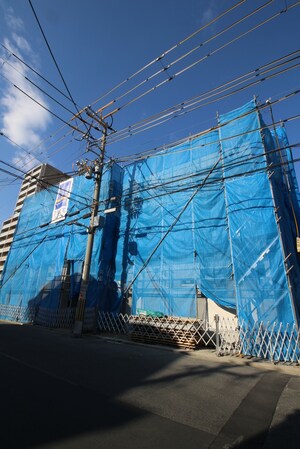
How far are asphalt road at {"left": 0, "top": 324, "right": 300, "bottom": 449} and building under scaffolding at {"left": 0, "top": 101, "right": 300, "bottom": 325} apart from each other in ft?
14.0

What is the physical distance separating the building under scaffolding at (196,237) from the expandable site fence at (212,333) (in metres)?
0.48

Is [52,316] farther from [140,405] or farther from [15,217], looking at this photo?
[15,217]

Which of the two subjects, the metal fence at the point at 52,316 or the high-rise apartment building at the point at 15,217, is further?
the high-rise apartment building at the point at 15,217

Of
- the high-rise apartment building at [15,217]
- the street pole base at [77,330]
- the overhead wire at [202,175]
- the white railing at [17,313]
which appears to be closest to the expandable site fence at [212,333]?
the street pole base at [77,330]

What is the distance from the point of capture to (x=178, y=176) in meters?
15.0

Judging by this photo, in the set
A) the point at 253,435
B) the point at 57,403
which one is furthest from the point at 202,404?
the point at 57,403

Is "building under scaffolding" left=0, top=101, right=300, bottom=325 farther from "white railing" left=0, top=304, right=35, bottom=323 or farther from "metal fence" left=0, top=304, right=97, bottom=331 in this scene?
"metal fence" left=0, top=304, right=97, bottom=331

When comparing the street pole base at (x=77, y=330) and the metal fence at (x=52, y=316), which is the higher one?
the metal fence at (x=52, y=316)

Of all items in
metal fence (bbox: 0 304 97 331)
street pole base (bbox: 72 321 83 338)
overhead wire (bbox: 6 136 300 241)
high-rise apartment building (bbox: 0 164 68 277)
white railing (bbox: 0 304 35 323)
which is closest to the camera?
overhead wire (bbox: 6 136 300 241)

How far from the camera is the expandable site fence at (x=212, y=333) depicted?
890 cm

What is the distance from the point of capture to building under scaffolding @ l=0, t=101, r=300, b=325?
10.2 m

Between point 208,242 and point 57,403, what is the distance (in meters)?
9.96

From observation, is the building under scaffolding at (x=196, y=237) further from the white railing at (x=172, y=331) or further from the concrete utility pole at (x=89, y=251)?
the white railing at (x=172, y=331)

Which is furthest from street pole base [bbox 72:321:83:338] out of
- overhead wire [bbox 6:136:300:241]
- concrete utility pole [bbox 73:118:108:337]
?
overhead wire [bbox 6:136:300:241]
